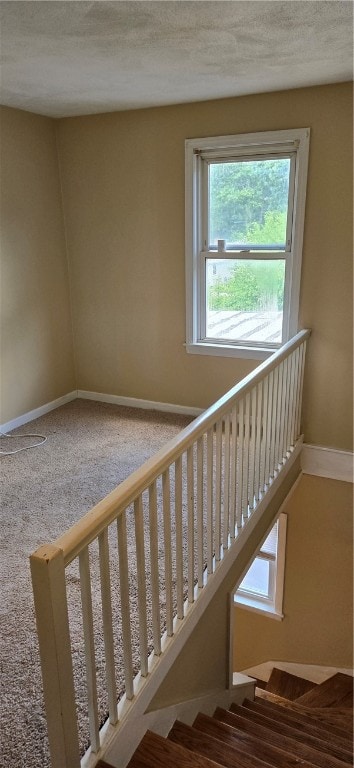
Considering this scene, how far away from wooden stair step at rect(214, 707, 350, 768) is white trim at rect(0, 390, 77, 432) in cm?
227

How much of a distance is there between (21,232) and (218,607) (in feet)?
8.92

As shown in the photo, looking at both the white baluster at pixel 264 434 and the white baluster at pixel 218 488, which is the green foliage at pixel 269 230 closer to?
the white baluster at pixel 264 434

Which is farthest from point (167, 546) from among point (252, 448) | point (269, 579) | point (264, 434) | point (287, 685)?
point (287, 685)

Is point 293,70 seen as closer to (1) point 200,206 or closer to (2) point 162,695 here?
(1) point 200,206

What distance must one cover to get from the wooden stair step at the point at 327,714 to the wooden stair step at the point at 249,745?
1.25 metres

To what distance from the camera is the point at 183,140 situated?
3.33 m

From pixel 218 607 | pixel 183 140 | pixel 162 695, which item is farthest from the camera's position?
pixel 183 140

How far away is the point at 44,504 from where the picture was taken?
269 cm

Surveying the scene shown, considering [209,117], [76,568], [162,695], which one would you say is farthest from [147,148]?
[162,695]

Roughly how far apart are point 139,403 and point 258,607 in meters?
2.17

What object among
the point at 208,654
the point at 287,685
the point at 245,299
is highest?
the point at 245,299

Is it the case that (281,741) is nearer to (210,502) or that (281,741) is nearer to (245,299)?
(210,502)

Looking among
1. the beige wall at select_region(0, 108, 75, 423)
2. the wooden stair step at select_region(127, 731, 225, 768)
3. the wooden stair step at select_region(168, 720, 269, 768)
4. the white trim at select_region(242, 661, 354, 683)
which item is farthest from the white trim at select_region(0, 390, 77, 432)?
the white trim at select_region(242, 661, 354, 683)

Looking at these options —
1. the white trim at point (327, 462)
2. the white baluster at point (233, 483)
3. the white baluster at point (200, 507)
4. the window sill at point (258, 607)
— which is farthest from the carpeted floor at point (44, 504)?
the window sill at point (258, 607)
